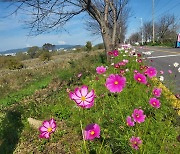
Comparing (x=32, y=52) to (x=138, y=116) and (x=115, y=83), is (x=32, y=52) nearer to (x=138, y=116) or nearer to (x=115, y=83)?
(x=138, y=116)

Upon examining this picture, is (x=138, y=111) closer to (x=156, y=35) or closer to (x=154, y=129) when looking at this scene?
(x=154, y=129)

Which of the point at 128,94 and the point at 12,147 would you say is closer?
the point at 12,147

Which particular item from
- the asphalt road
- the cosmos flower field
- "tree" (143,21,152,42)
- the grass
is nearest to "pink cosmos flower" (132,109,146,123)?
the cosmos flower field

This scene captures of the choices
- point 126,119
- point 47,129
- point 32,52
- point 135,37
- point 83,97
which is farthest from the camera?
point 135,37

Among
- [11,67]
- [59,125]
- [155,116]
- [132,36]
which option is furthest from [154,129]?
[132,36]

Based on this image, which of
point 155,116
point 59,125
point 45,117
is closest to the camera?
point 155,116

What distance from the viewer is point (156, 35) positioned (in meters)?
86.1

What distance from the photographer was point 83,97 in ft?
4.31

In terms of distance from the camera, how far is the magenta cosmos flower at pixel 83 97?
Result: 1.26 m

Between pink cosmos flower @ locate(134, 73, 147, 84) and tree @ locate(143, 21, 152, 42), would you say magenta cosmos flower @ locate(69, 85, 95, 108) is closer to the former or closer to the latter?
pink cosmos flower @ locate(134, 73, 147, 84)

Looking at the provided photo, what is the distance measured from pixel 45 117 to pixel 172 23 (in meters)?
80.8

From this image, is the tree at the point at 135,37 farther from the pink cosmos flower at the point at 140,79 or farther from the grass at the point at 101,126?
the pink cosmos flower at the point at 140,79

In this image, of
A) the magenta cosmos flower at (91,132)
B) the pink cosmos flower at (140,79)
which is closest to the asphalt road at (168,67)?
the pink cosmos flower at (140,79)

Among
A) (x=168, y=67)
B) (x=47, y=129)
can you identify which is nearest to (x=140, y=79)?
(x=47, y=129)
